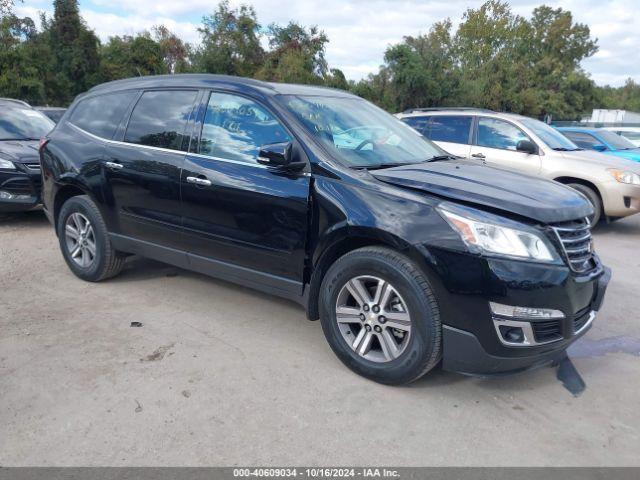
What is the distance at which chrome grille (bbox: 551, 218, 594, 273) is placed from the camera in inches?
126

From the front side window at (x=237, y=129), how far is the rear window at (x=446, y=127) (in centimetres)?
530

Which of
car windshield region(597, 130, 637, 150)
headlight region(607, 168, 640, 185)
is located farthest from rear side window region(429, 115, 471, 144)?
car windshield region(597, 130, 637, 150)

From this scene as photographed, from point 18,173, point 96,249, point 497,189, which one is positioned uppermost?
point 497,189

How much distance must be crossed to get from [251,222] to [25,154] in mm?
5256

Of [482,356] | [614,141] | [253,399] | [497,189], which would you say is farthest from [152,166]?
[614,141]

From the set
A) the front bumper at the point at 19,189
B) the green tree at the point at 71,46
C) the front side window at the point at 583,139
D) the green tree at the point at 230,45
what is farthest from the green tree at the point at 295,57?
the front bumper at the point at 19,189

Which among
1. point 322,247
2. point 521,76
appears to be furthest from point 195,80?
point 521,76

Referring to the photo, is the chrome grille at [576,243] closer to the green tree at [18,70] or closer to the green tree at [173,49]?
the green tree at [18,70]

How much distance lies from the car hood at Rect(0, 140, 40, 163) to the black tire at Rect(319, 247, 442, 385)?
229 inches

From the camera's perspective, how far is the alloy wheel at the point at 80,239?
16.9 feet

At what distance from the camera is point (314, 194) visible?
362 centimetres

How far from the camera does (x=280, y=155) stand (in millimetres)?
3602

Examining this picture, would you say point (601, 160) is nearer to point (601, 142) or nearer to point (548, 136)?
point (548, 136)

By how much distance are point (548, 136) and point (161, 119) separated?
6562mm
